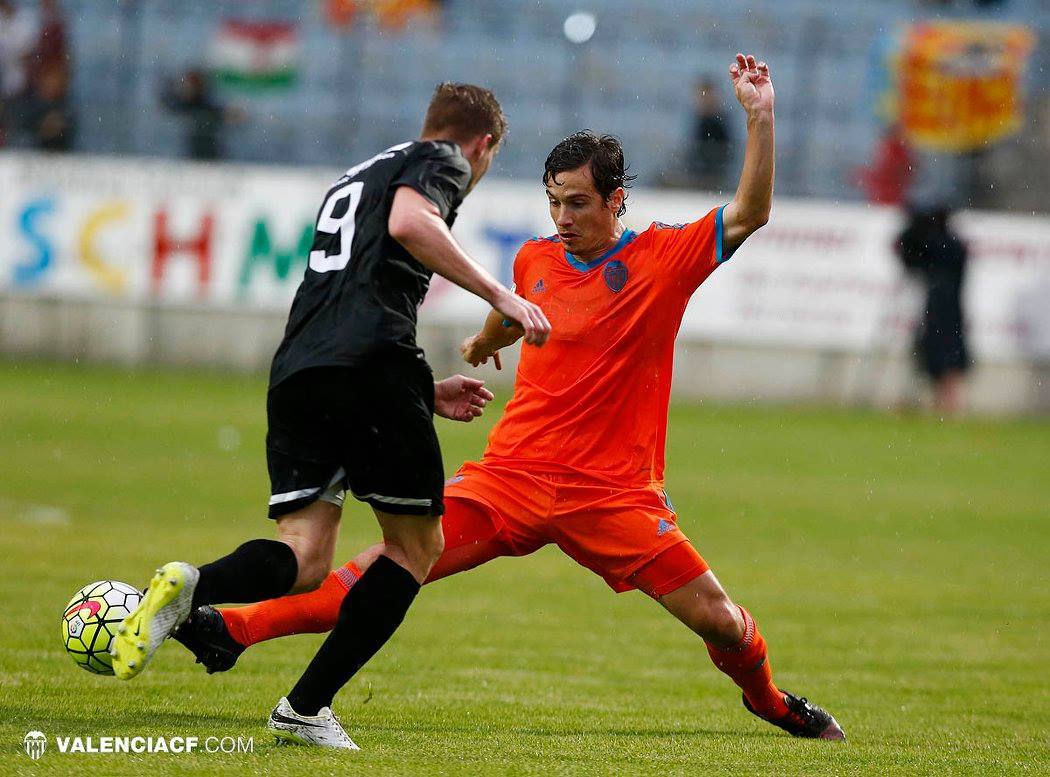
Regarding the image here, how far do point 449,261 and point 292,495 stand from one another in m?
0.88

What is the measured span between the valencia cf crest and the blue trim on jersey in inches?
1.6

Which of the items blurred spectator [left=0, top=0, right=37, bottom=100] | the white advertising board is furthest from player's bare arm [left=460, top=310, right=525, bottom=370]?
blurred spectator [left=0, top=0, right=37, bottom=100]

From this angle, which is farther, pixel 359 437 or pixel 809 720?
pixel 809 720

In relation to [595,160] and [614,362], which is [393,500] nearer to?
[614,362]

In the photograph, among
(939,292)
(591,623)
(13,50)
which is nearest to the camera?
(591,623)

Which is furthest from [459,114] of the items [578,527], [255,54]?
[255,54]

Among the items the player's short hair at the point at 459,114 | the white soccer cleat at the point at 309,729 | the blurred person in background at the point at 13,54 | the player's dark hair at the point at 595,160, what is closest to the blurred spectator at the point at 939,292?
the blurred person in background at the point at 13,54

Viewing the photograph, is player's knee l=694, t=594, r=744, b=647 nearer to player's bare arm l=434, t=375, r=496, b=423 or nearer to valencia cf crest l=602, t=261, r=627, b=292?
player's bare arm l=434, t=375, r=496, b=423

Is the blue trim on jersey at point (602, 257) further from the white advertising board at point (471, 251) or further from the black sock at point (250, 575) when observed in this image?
the white advertising board at point (471, 251)

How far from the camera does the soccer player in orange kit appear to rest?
5.45 meters

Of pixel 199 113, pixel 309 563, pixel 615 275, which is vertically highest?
pixel 199 113

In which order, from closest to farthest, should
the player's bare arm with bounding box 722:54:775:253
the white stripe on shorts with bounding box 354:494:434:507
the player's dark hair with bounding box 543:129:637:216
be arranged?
the white stripe on shorts with bounding box 354:494:434:507, the player's bare arm with bounding box 722:54:775:253, the player's dark hair with bounding box 543:129:637:216

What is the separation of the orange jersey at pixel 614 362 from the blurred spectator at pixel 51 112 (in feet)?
51.5

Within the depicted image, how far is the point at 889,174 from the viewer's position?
21109 millimetres
